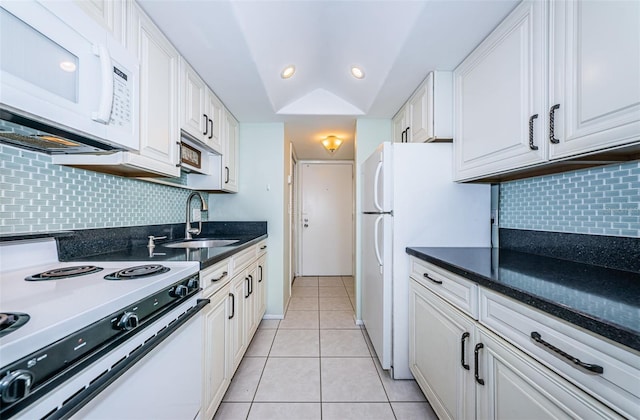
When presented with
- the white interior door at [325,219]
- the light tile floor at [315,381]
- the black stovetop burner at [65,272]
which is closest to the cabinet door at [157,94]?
the black stovetop burner at [65,272]

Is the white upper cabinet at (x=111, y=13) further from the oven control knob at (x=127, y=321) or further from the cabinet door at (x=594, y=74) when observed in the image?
the cabinet door at (x=594, y=74)

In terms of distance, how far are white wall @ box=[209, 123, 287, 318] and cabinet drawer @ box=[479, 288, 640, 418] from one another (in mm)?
2235

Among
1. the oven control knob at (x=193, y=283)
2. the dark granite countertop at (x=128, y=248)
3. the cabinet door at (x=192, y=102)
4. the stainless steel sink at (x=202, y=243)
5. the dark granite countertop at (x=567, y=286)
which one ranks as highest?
the cabinet door at (x=192, y=102)

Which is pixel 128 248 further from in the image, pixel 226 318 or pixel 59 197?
pixel 226 318

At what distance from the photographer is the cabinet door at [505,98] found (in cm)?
114

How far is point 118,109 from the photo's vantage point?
0.98m

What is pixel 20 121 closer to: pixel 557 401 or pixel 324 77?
pixel 557 401

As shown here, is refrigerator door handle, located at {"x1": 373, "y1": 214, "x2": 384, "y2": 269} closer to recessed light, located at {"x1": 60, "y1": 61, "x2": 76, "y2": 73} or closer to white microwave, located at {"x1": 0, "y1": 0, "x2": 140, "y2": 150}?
white microwave, located at {"x1": 0, "y1": 0, "x2": 140, "y2": 150}

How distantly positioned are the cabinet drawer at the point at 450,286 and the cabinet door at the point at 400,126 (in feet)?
4.19

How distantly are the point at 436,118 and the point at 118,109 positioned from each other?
1790mm

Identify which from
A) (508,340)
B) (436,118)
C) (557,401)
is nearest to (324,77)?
(436,118)

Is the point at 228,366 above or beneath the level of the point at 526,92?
beneath

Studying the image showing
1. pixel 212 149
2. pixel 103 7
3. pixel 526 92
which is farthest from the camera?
pixel 212 149

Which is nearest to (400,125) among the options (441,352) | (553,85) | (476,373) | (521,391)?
(553,85)
